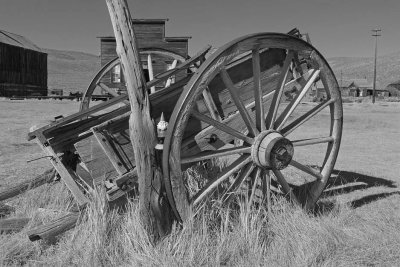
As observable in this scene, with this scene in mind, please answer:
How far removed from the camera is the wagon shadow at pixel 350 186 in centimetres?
461

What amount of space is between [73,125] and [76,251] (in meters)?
1.05

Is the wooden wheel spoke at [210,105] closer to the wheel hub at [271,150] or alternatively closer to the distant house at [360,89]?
the wheel hub at [271,150]

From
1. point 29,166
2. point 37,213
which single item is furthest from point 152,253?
point 29,166

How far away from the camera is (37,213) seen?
12.2ft

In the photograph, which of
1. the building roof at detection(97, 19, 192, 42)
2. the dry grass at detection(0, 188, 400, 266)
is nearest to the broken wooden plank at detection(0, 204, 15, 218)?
the dry grass at detection(0, 188, 400, 266)

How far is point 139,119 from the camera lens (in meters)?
3.00

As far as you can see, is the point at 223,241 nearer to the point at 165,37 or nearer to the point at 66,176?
the point at 66,176

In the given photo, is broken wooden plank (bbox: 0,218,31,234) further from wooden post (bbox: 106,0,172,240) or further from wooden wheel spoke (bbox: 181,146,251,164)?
wooden wheel spoke (bbox: 181,146,251,164)

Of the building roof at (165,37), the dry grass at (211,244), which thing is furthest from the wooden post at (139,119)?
the building roof at (165,37)

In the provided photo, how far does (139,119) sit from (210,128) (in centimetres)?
73

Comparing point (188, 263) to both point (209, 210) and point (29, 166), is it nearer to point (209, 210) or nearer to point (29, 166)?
point (209, 210)

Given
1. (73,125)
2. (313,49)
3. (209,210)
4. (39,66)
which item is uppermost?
(39,66)

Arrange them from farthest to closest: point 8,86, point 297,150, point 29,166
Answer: point 8,86 < point 297,150 < point 29,166

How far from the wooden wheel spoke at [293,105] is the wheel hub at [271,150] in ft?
0.90
